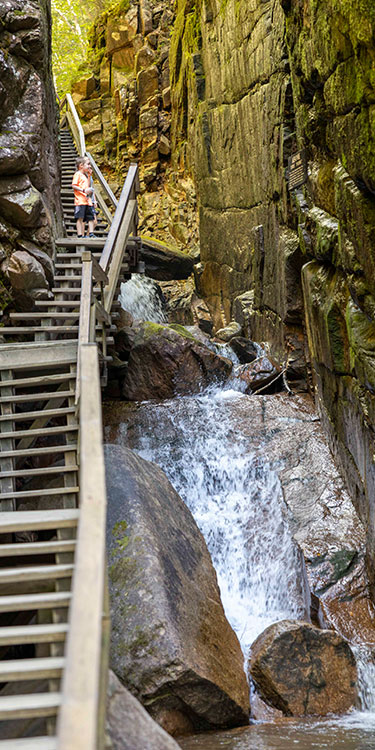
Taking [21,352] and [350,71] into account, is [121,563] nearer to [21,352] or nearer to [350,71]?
[21,352]

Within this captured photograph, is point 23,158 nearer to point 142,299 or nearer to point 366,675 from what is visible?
point 366,675

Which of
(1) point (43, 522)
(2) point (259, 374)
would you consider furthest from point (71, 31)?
(1) point (43, 522)

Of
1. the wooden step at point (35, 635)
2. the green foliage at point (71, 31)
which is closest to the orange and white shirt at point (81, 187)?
the wooden step at point (35, 635)

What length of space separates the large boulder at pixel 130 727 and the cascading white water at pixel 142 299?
15388 millimetres

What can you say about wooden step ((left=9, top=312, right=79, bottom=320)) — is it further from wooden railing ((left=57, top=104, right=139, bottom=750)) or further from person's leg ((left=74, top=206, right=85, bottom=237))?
wooden railing ((left=57, top=104, right=139, bottom=750))

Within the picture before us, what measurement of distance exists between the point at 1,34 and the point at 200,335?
26.4ft

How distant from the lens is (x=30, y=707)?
3070 mm

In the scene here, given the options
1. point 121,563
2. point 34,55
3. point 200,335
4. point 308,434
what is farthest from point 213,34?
point 121,563

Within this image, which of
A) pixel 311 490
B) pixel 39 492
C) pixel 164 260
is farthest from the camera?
pixel 164 260

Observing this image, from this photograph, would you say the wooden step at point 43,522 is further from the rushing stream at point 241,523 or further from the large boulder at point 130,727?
the rushing stream at point 241,523

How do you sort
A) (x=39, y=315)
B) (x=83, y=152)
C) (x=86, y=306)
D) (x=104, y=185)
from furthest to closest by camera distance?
(x=83, y=152)
(x=104, y=185)
(x=39, y=315)
(x=86, y=306)

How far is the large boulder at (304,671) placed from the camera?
225 inches

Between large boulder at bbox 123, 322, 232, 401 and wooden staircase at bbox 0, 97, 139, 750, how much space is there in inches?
95.1

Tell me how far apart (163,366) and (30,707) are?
351 inches
